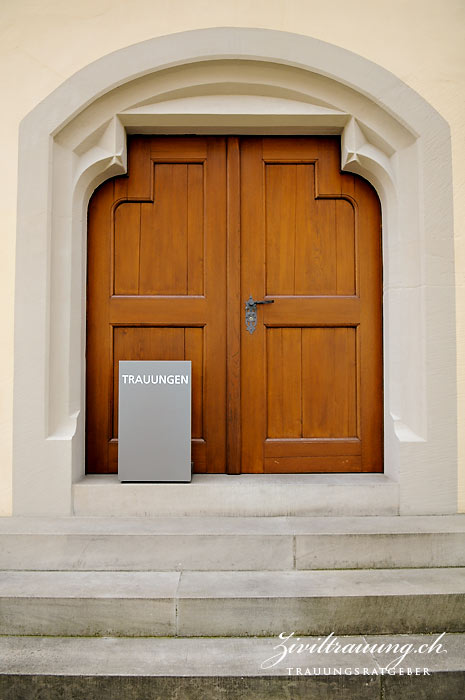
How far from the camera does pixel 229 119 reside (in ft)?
11.7

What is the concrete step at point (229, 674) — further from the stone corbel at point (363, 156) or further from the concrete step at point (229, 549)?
the stone corbel at point (363, 156)

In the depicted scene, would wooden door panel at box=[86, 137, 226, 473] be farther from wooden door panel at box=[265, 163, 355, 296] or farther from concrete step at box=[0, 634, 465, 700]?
concrete step at box=[0, 634, 465, 700]

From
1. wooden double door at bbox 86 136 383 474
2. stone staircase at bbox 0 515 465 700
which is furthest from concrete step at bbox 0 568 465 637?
wooden double door at bbox 86 136 383 474

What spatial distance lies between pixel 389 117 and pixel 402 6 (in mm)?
692

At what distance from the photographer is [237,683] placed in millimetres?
2209

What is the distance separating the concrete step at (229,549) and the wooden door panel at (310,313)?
0.78 metres

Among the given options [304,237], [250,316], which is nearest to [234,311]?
[250,316]

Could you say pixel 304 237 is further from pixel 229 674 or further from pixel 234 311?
pixel 229 674

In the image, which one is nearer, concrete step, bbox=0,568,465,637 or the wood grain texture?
concrete step, bbox=0,568,465,637

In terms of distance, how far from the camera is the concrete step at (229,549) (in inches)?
115

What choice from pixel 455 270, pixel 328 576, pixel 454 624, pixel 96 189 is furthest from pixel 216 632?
pixel 96 189

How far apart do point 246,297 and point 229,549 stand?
5.39 feet

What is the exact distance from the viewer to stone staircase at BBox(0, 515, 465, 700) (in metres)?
2.23

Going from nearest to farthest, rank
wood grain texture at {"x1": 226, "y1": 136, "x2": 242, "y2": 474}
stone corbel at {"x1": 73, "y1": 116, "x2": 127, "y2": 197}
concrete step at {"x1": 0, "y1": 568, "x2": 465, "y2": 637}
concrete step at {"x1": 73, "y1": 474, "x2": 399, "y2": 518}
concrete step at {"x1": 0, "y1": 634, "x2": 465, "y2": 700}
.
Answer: concrete step at {"x1": 0, "y1": 634, "x2": 465, "y2": 700} → concrete step at {"x1": 0, "y1": 568, "x2": 465, "y2": 637} → concrete step at {"x1": 73, "y1": 474, "x2": 399, "y2": 518} → stone corbel at {"x1": 73, "y1": 116, "x2": 127, "y2": 197} → wood grain texture at {"x1": 226, "y1": 136, "x2": 242, "y2": 474}
